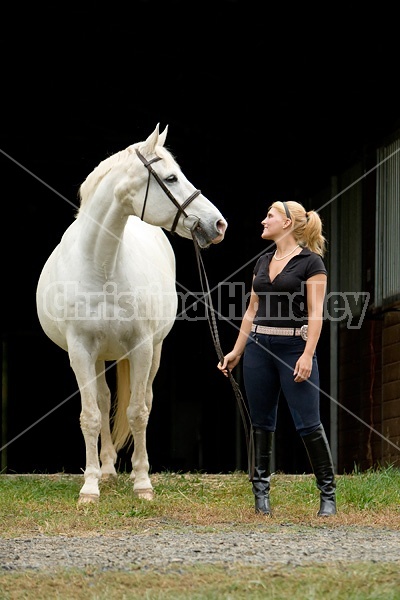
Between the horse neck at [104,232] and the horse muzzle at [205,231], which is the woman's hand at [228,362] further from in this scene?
the horse neck at [104,232]

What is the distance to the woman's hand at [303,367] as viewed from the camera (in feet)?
14.8

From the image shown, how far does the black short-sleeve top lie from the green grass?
97cm

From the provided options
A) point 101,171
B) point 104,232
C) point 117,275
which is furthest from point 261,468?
point 101,171

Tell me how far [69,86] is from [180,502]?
4627 mm

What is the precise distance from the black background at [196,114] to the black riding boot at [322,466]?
12.0 ft

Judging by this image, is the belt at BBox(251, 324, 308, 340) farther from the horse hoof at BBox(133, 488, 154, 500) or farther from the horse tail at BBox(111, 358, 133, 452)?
the horse tail at BBox(111, 358, 133, 452)

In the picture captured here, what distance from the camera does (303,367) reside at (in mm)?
4504

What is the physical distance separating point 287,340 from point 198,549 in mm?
1287

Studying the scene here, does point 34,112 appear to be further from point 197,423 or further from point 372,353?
point 197,423

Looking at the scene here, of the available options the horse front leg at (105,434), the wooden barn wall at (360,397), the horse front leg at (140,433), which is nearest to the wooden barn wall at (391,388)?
the wooden barn wall at (360,397)

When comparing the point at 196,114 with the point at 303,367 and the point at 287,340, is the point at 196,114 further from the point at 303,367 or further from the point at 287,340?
the point at 303,367

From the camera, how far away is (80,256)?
5605 millimetres

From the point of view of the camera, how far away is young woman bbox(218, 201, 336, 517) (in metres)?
4.65

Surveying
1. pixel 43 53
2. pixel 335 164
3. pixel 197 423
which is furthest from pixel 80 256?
pixel 197 423
